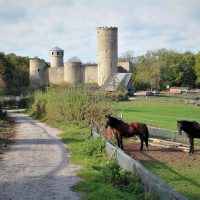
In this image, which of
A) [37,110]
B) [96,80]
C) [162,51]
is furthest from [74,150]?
[162,51]

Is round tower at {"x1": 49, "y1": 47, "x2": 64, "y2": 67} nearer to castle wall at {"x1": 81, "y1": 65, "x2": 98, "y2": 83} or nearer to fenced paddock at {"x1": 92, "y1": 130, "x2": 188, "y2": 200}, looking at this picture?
castle wall at {"x1": 81, "y1": 65, "x2": 98, "y2": 83}

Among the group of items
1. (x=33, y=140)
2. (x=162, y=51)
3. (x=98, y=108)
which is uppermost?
(x=162, y=51)

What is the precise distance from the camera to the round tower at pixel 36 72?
106331 millimetres

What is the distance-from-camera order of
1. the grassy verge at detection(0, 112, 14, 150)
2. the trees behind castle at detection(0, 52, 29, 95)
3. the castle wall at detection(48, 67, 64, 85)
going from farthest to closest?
the castle wall at detection(48, 67, 64, 85) < the trees behind castle at detection(0, 52, 29, 95) < the grassy verge at detection(0, 112, 14, 150)

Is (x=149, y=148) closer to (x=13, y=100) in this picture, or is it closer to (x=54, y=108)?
(x=54, y=108)

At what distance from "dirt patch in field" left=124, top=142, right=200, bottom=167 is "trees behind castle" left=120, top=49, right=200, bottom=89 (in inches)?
3322

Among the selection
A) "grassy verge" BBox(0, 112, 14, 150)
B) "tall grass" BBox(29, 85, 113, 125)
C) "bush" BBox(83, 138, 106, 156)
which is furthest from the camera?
"tall grass" BBox(29, 85, 113, 125)

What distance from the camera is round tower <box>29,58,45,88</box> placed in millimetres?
106331

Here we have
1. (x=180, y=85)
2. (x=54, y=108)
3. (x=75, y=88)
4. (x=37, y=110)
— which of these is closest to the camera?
(x=75, y=88)

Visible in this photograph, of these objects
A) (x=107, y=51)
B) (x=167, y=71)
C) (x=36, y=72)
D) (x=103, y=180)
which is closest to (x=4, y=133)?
(x=103, y=180)

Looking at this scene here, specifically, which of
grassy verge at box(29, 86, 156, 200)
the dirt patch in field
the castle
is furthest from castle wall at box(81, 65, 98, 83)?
the dirt patch in field

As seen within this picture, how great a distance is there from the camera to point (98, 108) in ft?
83.1

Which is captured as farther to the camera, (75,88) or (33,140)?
(75,88)

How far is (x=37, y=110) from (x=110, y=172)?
35134 millimetres
